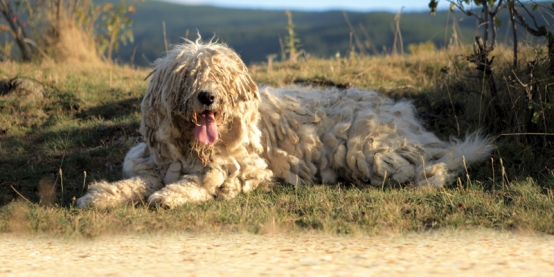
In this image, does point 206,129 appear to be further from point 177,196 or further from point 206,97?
point 177,196

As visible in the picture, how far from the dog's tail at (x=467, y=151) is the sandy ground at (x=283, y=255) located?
2.04 m

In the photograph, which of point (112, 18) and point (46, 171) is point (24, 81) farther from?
point (112, 18)

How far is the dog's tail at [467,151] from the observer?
7305 millimetres

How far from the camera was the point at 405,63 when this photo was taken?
38.9 ft

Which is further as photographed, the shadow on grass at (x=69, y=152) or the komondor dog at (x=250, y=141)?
the shadow on grass at (x=69, y=152)

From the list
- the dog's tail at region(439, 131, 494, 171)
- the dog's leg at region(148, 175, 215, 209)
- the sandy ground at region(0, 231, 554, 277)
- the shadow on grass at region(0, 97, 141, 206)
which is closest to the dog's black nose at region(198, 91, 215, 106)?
the dog's leg at region(148, 175, 215, 209)

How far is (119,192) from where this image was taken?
6328 millimetres

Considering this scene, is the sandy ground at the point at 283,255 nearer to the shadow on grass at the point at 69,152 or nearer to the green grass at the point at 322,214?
the green grass at the point at 322,214

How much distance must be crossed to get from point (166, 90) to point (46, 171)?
2293 mm

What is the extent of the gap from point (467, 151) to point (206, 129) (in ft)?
9.25

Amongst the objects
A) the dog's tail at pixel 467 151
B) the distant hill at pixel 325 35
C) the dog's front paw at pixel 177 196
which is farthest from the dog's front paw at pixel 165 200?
the distant hill at pixel 325 35

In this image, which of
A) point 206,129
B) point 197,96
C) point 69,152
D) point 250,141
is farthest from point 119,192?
point 69,152

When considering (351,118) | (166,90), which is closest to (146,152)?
(166,90)

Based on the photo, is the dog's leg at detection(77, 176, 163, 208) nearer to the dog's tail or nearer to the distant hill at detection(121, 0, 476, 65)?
the dog's tail
